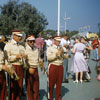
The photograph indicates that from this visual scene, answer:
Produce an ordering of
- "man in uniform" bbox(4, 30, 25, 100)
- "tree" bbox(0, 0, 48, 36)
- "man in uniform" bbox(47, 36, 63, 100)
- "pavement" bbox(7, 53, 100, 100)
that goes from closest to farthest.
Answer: "man in uniform" bbox(4, 30, 25, 100) → "man in uniform" bbox(47, 36, 63, 100) → "pavement" bbox(7, 53, 100, 100) → "tree" bbox(0, 0, 48, 36)

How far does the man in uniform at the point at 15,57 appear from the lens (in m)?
4.95

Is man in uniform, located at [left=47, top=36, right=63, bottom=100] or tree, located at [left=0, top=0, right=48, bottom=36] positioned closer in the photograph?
man in uniform, located at [left=47, top=36, right=63, bottom=100]

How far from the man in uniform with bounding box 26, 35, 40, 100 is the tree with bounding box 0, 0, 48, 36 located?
88.4 ft

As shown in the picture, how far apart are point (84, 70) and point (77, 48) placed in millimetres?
902

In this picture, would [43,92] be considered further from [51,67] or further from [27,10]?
[27,10]

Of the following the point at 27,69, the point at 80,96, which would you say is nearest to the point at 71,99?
the point at 80,96

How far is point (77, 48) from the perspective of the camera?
8.27 metres

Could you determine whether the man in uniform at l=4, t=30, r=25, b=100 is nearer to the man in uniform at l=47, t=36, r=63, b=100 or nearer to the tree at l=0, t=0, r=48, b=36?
the man in uniform at l=47, t=36, r=63, b=100

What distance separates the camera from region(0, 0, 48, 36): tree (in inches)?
1280

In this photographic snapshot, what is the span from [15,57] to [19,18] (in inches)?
1152

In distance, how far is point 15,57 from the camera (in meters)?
4.93

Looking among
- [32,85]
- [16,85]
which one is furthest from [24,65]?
[32,85]

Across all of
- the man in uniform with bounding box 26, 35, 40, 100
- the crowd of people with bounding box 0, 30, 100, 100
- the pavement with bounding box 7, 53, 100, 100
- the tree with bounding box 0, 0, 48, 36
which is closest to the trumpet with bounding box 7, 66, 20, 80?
the crowd of people with bounding box 0, 30, 100, 100

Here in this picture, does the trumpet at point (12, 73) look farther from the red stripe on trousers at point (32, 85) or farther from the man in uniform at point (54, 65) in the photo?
the man in uniform at point (54, 65)
